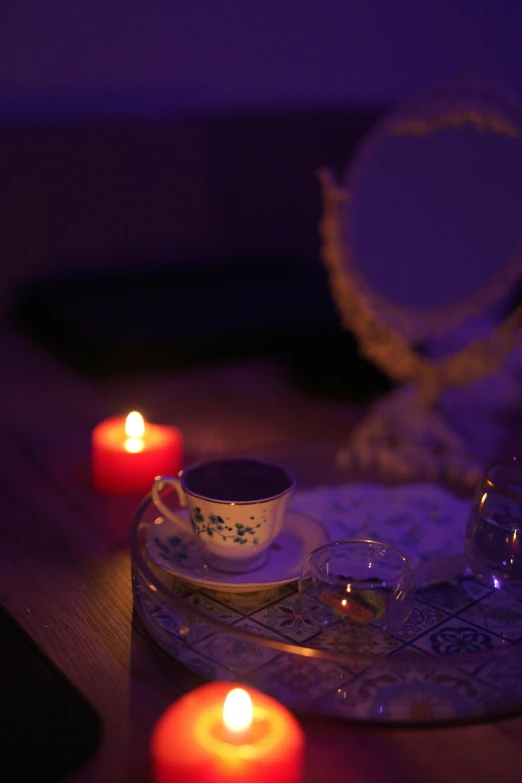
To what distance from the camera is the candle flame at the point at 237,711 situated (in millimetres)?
580

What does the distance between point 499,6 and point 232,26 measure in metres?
0.73

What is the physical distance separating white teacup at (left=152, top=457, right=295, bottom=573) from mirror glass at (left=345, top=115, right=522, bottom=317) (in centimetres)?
50

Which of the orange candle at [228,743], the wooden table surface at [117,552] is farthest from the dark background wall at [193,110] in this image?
the orange candle at [228,743]

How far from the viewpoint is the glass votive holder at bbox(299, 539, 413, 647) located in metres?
0.72

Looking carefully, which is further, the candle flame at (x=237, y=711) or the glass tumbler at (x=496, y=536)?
the glass tumbler at (x=496, y=536)

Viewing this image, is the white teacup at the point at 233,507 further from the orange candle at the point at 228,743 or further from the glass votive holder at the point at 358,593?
the orange candle at the point at 228,743

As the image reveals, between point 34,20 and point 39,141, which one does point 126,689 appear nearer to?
point 39,141

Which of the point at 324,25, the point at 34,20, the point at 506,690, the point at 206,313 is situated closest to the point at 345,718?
the point at 506,690

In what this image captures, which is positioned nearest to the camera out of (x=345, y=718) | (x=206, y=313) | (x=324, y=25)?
(x=345, y=718)

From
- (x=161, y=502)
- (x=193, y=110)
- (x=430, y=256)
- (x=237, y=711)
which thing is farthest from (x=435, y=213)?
(x=193, y=110)

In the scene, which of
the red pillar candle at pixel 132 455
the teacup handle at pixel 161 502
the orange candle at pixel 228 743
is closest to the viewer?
the orange candle at pixel 228 743

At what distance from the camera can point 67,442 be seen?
1.27 metres

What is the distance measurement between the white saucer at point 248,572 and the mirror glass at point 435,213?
473 mm

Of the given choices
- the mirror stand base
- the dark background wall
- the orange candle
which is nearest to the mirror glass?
the mirror stand base
